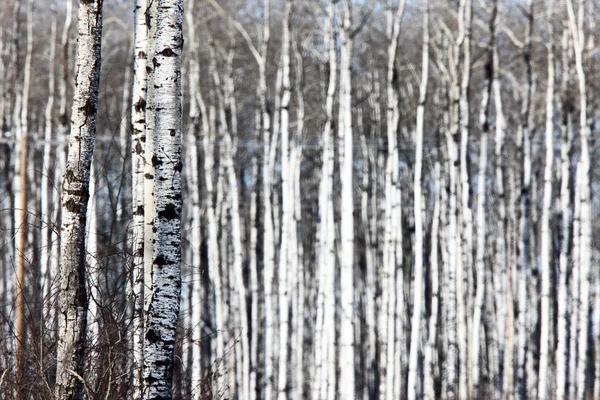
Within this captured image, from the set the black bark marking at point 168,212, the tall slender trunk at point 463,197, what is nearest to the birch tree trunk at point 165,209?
the black bark marking at point 168,212

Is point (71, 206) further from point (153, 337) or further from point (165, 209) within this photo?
point (153, 337)

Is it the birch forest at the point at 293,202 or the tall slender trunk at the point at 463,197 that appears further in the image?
the tall slender trunk at the point at 463,197

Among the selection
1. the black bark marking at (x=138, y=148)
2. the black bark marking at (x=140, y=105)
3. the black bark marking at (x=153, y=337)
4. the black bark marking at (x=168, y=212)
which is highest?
the black bark marking at (x=140, y=105)

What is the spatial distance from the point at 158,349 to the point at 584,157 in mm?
9155

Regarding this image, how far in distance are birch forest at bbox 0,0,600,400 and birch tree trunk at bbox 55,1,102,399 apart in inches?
0.5

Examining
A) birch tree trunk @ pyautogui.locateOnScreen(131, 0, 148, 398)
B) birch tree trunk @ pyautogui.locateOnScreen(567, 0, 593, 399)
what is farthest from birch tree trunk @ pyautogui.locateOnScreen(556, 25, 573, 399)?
birch tree trunk @ pyautogui.locateOnScreen(131, 0, 148, 398)

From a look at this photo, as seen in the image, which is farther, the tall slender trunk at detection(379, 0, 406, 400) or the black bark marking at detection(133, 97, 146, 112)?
the tall slender trunk at detection(379, 0, 406, 400)

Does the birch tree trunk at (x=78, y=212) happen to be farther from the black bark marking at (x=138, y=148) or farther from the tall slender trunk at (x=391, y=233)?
the tall slender trunk at (x=391, y=233)

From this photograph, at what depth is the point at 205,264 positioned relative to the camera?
16.7 meters

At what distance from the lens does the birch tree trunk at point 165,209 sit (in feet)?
15.4

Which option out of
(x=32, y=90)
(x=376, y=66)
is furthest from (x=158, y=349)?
(x=32, y=90)

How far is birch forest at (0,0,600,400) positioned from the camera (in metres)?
5.31

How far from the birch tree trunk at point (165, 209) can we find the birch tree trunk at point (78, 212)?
57cm

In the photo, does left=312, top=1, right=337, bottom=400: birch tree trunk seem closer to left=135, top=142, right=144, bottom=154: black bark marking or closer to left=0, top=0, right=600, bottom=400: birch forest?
left=0, top=0, right=600, bottom=400: birch forest
